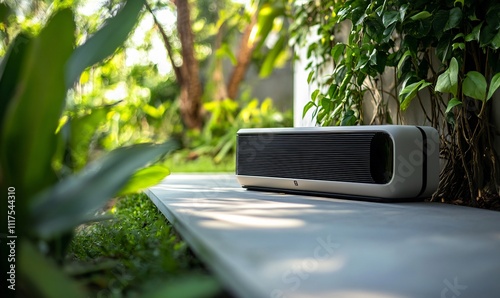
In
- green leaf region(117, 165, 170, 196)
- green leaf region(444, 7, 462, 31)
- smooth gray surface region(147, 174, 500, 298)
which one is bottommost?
smooth gray surface region(147, 174, 500, 298)

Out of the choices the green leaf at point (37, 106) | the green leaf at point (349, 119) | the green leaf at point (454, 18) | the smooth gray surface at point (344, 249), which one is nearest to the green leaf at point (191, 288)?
the smooth gray surface at point (344, 249)

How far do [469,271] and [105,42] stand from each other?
886 millimetres

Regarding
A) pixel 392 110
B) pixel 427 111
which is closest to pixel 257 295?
pixel 427 111

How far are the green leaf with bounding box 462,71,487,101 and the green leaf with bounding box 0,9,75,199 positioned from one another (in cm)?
156

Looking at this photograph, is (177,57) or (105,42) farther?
(177,57)

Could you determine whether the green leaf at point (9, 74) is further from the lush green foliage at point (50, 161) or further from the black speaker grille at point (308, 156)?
the black speaker grille at point (308, 156)

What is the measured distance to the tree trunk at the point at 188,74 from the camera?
239 inches

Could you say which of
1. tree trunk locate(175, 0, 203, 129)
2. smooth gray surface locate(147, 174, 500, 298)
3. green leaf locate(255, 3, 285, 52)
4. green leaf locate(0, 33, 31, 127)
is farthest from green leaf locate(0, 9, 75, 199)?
tree trunk locate(175, 0, 203, 129)

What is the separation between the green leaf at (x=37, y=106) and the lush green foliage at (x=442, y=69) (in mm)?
1544

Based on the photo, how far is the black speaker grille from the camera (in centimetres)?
223

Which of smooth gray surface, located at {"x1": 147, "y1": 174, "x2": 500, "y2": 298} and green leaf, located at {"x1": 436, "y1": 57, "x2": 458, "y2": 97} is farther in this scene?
green leaf, located at {"x1": 436, "y1": 57, "x2": 458, "y2": 97}

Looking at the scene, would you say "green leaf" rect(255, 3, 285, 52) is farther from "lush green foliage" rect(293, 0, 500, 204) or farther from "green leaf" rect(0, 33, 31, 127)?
"green leaf" rect(0, 33, 31, 127)

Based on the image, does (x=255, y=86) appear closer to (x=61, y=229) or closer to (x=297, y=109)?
(x=297, y=109)

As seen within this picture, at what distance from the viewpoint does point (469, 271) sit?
47.4 inches
